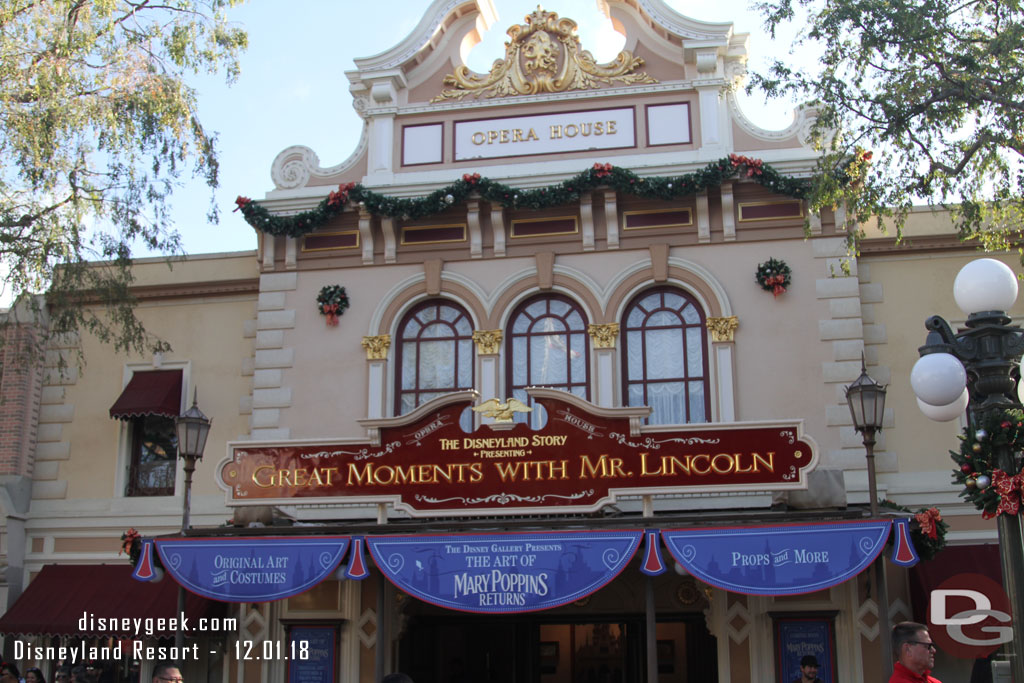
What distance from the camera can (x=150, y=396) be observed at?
16.8m

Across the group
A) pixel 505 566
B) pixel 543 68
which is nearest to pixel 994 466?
pixel 505 566

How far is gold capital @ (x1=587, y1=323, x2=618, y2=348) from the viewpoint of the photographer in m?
15.7

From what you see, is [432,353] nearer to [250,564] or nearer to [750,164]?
[250,564]

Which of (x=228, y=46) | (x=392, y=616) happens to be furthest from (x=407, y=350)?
(x=228, y=46)

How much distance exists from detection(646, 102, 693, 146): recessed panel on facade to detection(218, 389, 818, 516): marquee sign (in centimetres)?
517

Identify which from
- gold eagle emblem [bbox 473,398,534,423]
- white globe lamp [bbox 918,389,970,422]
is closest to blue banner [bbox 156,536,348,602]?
gold eagle emblem [bbox 473,398,534,423]

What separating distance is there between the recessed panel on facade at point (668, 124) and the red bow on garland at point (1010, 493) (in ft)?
33.8

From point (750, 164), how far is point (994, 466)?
8900 mm

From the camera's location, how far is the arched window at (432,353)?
16.2m

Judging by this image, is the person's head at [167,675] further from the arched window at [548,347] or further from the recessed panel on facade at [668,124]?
the recessed panel on facade at [668,124]

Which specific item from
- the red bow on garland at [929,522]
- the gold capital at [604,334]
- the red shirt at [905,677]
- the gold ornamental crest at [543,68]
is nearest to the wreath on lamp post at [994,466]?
the red shirt at [905,677]

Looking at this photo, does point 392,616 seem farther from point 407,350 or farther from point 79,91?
point 79,91

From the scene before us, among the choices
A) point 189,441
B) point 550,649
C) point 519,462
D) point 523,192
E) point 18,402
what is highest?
point 523,192
